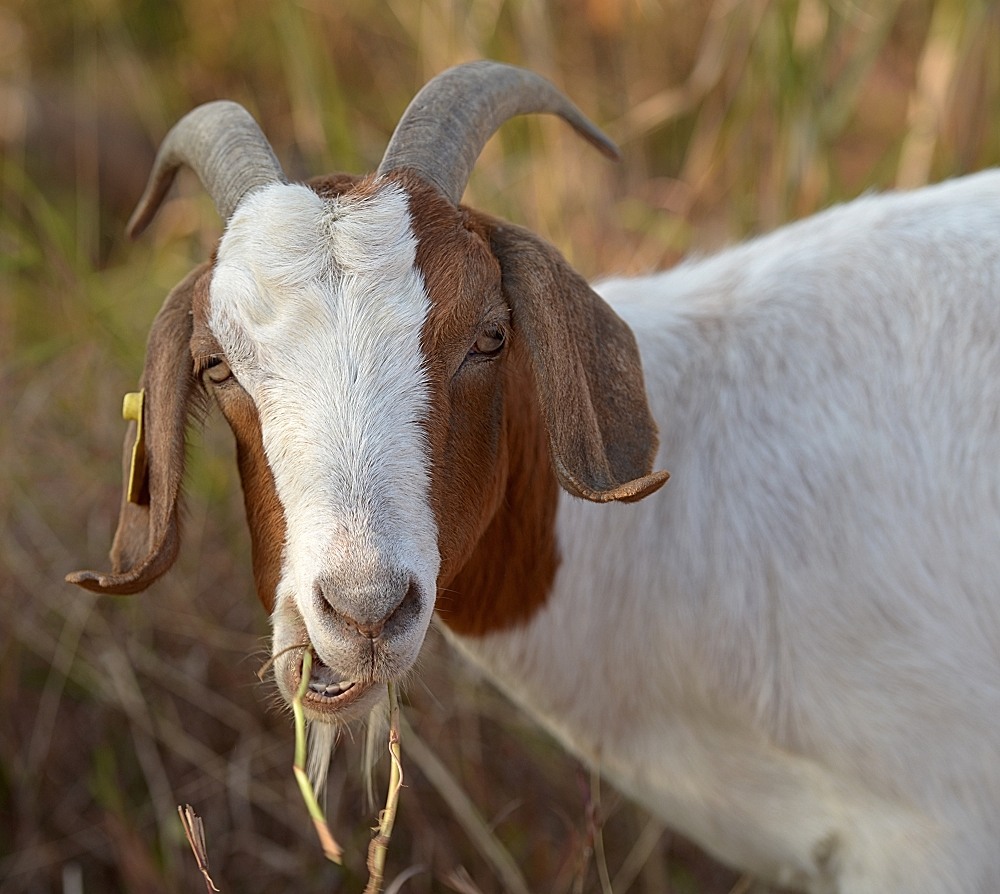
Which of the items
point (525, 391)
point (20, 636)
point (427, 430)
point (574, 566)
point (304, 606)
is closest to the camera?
point (304, 606)

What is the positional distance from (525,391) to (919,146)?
2.97 m

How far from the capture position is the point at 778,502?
2961mm

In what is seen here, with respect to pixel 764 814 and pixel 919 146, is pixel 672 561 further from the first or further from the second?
pixel 919 146

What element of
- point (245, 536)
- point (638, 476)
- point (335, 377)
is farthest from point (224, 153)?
point (245, 536)

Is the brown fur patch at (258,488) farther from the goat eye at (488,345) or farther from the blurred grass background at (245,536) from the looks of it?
the blurred grass background at (245,536)

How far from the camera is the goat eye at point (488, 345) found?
100 inches

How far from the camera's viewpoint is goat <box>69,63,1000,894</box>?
238 cm

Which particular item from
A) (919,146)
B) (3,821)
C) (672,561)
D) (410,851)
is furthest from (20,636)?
(919,146)

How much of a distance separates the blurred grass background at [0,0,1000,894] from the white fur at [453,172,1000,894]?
706mm

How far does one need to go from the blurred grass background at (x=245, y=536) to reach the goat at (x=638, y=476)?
84cm

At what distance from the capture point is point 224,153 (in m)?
2.78

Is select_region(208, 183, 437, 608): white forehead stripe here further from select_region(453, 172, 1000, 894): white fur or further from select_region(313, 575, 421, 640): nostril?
select_region(453, 172, 1000, 894): white fur

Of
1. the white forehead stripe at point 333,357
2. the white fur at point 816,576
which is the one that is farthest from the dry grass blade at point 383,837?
the white fur at point 816,576

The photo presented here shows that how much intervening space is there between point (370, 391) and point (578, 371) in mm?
468
